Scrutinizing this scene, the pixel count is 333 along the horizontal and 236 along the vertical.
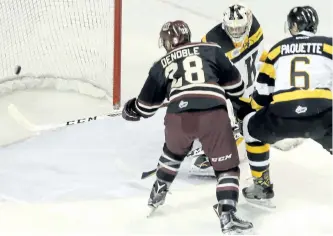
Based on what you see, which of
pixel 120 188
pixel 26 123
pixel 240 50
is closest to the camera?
pixel 120 188

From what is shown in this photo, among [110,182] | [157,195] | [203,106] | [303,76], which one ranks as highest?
[303,76]

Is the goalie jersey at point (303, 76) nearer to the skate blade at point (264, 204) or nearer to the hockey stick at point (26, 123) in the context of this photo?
the skate blade at point (264, 204)

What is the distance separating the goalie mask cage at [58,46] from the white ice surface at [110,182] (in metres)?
0.08

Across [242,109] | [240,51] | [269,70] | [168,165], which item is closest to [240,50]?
[240,51]

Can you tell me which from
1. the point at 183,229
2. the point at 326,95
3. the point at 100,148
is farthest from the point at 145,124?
the point at 326,95

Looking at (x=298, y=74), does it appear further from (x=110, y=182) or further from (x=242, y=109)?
(x=110, y=182)

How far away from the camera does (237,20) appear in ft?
8.20

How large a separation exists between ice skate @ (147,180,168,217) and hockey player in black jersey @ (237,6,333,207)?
13.4 inches

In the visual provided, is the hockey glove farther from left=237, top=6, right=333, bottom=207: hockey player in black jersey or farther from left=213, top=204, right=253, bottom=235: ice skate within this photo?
left=213, top=204, right=253, bottom=235: ice skate

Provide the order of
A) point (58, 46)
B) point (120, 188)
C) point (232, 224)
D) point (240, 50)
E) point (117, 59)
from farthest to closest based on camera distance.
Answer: point (58, 46) < point (117, 59) < point (240, 50) < point (120, 188) < point (232, 224)

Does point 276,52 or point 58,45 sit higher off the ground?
point 276,52

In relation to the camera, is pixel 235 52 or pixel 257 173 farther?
A: pixel 235 52

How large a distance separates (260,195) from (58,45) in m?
1.68

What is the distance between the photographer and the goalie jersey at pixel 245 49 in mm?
2697
